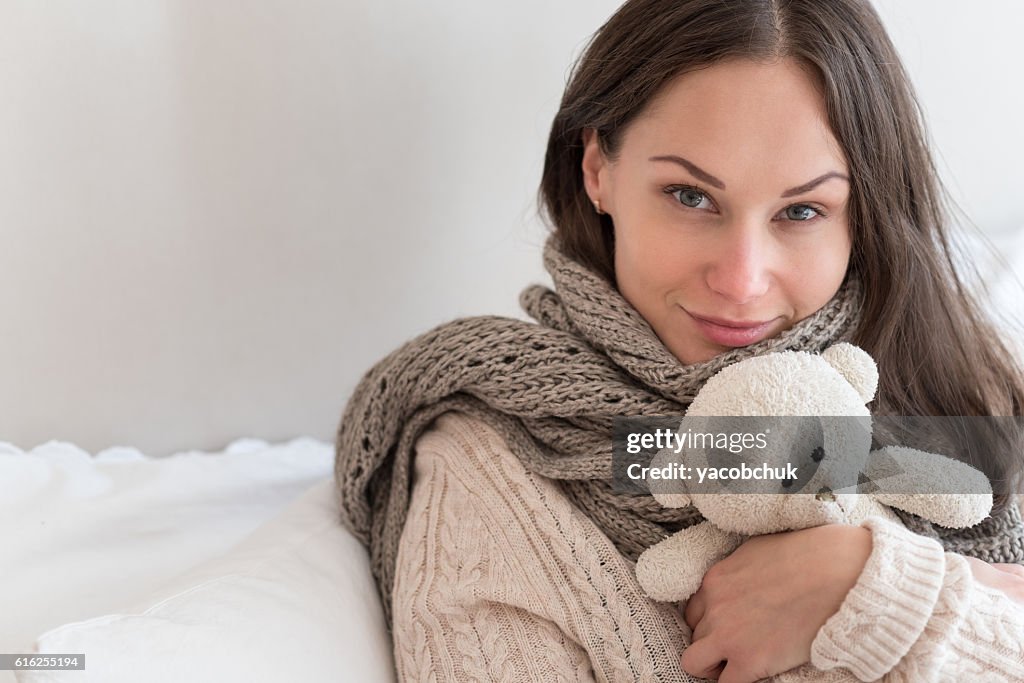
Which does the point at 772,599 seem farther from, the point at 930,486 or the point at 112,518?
the point at 112,518

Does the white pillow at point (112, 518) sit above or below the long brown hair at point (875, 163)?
below

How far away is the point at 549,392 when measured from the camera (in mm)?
1003

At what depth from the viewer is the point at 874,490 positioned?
0.88m

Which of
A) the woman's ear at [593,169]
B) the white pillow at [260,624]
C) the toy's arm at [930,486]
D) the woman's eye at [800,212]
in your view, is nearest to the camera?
the white pillow at [260,624]

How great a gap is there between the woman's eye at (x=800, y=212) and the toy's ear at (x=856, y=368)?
158mm

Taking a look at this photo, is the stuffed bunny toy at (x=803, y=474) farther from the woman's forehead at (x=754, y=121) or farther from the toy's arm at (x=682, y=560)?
the woman's forehead at (x=754, y=121)

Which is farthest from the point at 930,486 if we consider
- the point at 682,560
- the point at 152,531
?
the point at 152,531

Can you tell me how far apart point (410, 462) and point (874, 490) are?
552 mm

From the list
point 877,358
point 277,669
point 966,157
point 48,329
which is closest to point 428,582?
point 277,669

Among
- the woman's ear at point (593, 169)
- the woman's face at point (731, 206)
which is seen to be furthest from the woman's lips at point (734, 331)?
the woman's ear at point (593, 169)

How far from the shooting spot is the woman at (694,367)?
82 centimetres

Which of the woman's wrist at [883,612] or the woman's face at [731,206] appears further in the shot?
the woman's face at [731,206]

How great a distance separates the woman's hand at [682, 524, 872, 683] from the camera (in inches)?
31.1

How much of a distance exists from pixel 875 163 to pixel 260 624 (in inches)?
30.1
